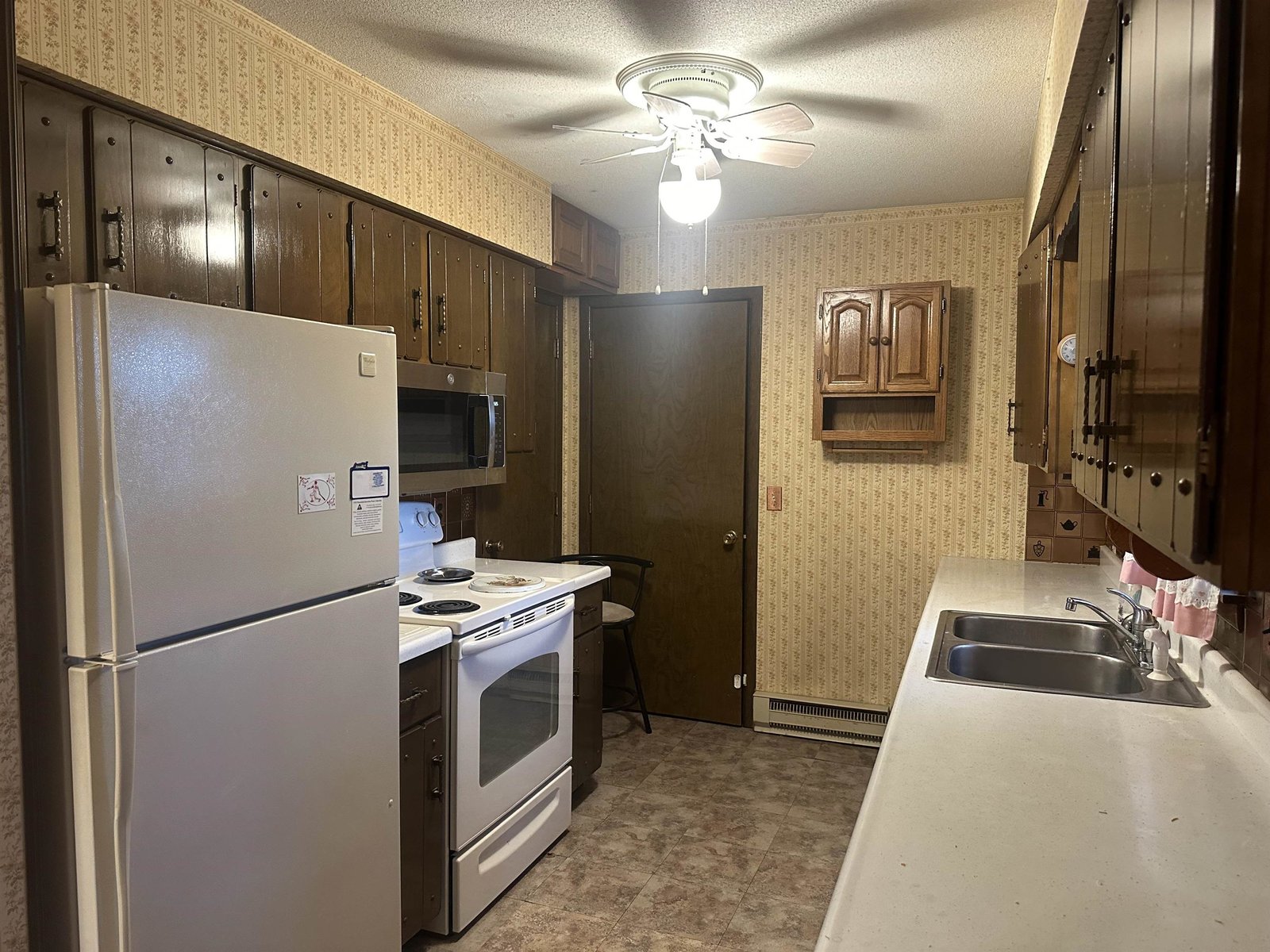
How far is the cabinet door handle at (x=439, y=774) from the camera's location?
2285 millimetres

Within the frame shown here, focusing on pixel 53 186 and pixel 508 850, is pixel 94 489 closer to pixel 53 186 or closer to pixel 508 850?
pixel 53 186

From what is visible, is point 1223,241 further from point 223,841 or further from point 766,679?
point 766,679

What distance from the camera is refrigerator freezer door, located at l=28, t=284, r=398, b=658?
1335 mm

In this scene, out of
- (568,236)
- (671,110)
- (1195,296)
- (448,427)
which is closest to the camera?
(1195,296)

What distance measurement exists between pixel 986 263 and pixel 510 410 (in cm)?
213

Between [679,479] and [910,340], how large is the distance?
1268 mm

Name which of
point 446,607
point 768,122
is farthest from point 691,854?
point 768,122

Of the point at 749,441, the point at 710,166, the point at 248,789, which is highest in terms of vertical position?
Answer: the point at 710,166

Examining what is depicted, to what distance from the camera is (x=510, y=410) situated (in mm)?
3391

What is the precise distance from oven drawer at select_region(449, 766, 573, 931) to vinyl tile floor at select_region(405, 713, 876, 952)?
6cm

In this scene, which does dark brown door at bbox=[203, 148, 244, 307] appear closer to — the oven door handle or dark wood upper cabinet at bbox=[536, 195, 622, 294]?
the oven door handle

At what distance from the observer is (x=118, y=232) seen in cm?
170

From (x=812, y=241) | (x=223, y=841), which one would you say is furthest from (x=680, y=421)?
(x=223, y=841)

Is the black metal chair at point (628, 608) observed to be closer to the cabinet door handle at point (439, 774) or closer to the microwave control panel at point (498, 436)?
the microwave control panel at point (498, 436)
